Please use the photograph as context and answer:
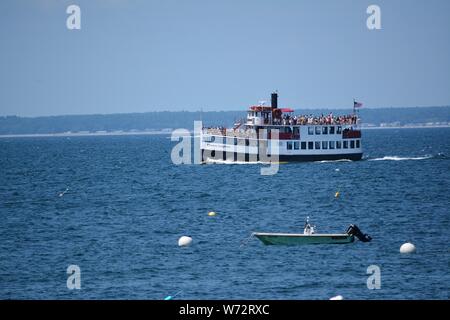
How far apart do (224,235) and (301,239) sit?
750 cm

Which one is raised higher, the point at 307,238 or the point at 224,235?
the point at 307,238

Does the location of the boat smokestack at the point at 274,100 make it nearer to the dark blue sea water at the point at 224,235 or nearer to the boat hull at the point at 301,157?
the boat hull at the point at 301,157

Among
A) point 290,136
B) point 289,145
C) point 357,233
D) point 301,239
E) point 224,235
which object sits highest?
point 290,136

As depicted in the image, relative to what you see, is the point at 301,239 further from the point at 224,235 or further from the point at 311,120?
the point at 311,120

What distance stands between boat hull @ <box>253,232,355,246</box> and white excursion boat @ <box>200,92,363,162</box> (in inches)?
2457

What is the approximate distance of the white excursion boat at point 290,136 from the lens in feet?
360

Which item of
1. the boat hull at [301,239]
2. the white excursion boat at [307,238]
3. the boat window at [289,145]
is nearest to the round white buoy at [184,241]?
the white excursion boat at [307,238]

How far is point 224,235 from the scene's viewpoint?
5278 centimetres

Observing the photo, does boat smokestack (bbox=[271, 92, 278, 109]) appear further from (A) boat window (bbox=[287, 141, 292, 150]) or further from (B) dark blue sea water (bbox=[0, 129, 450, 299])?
(B) dark blue sea water (bbox=[0, 129, 450, 299])

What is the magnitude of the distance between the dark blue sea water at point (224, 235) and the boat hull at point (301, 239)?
59 cm

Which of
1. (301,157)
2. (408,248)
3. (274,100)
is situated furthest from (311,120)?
(408,248)

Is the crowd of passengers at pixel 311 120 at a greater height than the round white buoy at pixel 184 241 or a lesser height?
greater

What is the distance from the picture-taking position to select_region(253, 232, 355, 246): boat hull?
4675 centimetres
